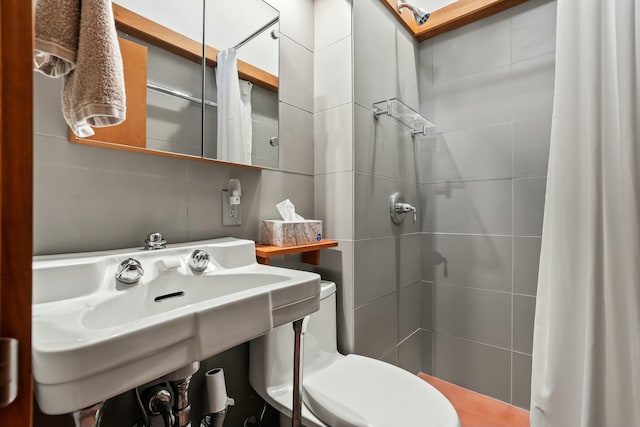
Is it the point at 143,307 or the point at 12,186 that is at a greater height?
the point at 12,186

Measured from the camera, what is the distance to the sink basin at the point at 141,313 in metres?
0.41

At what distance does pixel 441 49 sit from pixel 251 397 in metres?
2.02

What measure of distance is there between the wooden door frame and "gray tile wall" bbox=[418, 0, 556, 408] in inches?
69.1

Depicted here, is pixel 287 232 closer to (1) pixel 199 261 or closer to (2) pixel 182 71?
(1) pixel 199 261

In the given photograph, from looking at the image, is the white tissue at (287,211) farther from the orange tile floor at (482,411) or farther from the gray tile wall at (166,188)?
the orange tile floor at (482,411)

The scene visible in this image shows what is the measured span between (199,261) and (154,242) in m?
0.14

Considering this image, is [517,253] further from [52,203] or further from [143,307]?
[52,203]

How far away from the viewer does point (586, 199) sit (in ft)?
3.25

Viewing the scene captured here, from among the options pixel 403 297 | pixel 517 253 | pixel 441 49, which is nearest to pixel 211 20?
pixel 441 49

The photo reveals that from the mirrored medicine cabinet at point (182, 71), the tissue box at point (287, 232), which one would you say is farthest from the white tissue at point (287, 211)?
the mirrored medicine cabinet at point (182, 71)

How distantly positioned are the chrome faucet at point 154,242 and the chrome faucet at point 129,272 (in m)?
0.09

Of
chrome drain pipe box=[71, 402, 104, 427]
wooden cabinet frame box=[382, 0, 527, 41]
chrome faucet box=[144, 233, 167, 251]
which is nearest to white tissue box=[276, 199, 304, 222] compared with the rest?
chrome faucet box=[144, 233, 167, 251]

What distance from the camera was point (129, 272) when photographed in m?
0.76

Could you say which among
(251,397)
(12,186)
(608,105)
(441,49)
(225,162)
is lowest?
(251,397)
